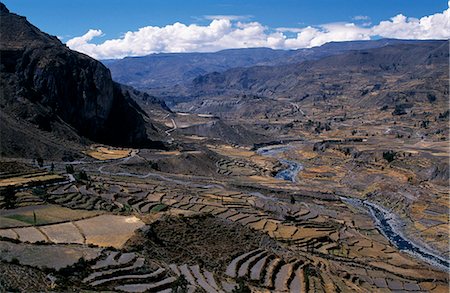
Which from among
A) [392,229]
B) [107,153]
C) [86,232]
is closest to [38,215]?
[86,232]

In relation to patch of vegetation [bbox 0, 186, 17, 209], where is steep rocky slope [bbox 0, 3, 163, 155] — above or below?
above

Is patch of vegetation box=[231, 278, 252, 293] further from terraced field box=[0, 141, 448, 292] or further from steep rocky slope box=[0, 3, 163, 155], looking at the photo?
steep rocky slope box=[0, 3, 163, 155]

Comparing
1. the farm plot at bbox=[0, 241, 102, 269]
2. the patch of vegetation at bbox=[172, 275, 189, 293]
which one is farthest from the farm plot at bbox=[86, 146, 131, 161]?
the patch of vegetation at bbox=[172, 275, 189, 293]

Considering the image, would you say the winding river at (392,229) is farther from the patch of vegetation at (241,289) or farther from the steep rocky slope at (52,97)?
the steep rocky slope at (52,97)

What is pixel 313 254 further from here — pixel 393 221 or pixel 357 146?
pixel 357 146

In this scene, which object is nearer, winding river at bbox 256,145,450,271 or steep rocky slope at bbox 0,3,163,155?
winding river at bbox 256,145,450,271

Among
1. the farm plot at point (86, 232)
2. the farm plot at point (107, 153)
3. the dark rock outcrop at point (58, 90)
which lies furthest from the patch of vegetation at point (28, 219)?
the dark rock outcrop at point (58, 90)

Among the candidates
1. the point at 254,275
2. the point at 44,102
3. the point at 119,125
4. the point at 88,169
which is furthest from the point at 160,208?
the point at 119,125

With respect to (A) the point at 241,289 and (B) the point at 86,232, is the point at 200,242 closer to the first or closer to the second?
(B) the point at 86,232

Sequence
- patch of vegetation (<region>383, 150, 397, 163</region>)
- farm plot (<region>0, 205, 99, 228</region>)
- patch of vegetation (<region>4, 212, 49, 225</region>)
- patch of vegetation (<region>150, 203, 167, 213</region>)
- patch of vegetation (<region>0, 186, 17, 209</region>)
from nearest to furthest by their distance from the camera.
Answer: farm plot (<region>0, 205, 99, 228</region>) → patch of vegetation (<region>4, 212, 49, 225</region>) → patch of vegetation (<region>0, 186, 17, 209</region>) → patch of vegetation (<region>150, 203, 167, 213</region>) → patch of vegetation (<region>383, 150, 397, 163</region>)

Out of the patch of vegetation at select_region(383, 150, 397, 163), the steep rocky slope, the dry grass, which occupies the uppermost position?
the steep rocky slope
